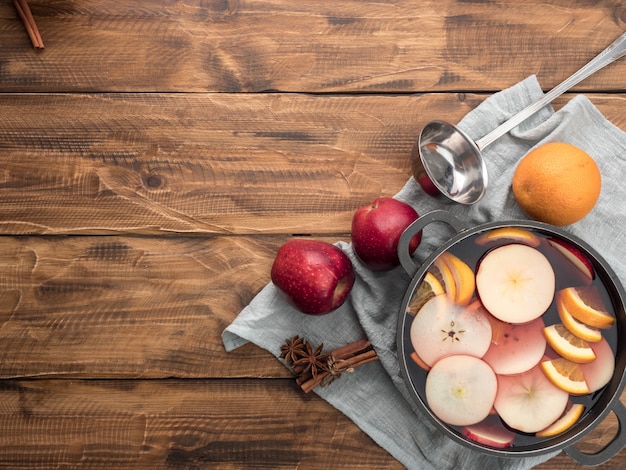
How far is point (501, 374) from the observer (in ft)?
2.36

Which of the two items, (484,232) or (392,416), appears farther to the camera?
(392,416)

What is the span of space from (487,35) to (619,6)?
0.21m

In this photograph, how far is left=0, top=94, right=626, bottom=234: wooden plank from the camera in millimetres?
912

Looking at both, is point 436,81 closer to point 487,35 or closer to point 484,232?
point 487,35

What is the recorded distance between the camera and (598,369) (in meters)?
0.72

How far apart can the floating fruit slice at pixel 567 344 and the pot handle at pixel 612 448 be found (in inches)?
2.5

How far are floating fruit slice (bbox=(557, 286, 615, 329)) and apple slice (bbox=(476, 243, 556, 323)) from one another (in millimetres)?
21

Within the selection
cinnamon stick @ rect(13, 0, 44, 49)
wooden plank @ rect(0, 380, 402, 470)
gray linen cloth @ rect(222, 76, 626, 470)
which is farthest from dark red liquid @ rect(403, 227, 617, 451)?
cinnamon stick @ rect(13, 0, 44, 49)

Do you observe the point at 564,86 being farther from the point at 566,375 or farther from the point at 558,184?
the point at 566,375

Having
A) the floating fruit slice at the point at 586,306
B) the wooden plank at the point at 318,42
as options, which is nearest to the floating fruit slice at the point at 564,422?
the floating fruit slice at the point at 586,306

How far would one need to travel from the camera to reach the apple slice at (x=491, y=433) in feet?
2.40

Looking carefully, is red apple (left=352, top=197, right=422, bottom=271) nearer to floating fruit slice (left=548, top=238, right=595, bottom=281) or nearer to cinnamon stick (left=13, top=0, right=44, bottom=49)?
floating fruit slice (left=548, top=238, right=595, bottom=281)

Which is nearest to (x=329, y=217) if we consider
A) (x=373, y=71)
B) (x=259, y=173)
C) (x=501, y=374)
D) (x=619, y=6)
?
(x=259, y=173)

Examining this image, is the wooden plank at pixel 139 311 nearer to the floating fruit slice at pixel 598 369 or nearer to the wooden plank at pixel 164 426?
the wooden plank at pixel 164 426
